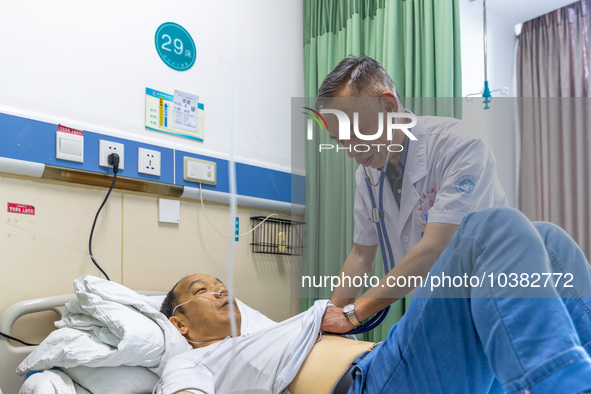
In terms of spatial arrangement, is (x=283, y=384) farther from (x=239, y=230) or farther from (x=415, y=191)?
(x=239, y=230)

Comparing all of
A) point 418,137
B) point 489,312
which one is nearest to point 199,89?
point 418,137

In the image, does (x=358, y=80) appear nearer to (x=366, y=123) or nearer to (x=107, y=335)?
(x=366, y=123)

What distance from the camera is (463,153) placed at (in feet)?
3.10

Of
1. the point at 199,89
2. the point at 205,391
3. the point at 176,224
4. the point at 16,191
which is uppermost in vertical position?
the point at 199,89

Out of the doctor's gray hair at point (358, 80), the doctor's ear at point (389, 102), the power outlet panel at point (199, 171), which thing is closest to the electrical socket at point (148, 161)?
the power outlet panel at point (199, 171)

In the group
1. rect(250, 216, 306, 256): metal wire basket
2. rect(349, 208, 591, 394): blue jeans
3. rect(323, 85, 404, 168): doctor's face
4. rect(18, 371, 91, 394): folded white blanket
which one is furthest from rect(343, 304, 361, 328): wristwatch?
rect(250, 216, 306, 256): metal wire basket

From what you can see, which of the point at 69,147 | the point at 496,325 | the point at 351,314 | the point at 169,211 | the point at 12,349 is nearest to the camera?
the point at 496,325

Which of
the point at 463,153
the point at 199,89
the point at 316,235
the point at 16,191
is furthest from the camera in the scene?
the point at 199,89

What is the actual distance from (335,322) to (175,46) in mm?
1189

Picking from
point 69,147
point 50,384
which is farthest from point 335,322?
point 69,147

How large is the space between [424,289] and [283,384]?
431 mm

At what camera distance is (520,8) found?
5.57 feet

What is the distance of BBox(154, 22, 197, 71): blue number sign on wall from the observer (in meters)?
1.74

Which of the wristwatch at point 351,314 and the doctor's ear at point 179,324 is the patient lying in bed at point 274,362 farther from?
the doctor's ear at point 179,324
